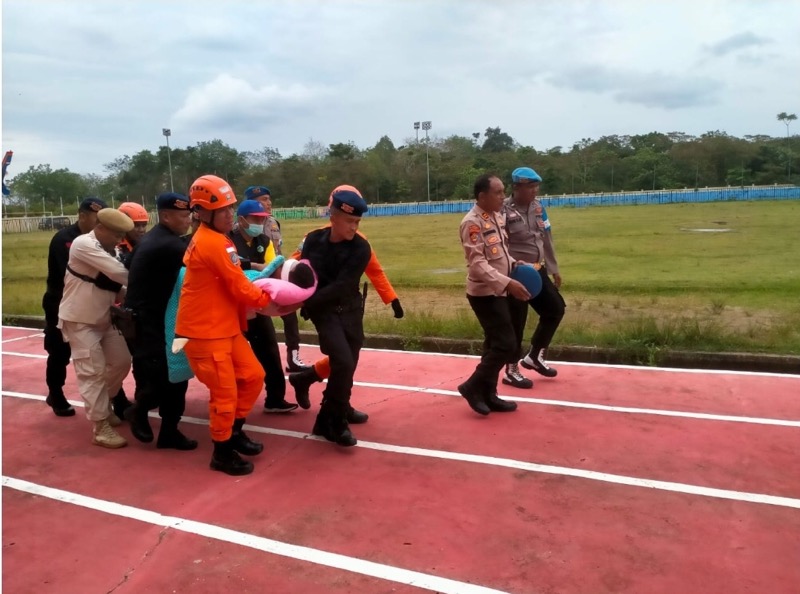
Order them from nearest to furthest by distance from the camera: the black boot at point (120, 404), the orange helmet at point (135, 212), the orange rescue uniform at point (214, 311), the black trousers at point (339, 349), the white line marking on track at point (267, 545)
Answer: the white line marking on track at point (267, 545) < the orange rescue uniform at point (214, 311) < the black trousers at point (339, 349) < the orange helmet at point (135, 212) < the black boot at point (120, 404)

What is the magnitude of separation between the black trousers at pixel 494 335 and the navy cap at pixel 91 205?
319 cm

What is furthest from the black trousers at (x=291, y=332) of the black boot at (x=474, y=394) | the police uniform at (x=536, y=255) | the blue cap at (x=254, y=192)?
the police uniform at (x=536, y=255)

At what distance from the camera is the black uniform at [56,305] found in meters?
5.72

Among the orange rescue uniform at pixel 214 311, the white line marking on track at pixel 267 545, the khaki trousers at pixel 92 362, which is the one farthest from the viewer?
the khaki trousers at pixel 92 362

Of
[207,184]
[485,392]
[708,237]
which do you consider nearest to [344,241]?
[207,184]

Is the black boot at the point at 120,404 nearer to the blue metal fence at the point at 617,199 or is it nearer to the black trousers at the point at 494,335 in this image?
the black trousers at the point at 494,335

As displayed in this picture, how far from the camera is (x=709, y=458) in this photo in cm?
453

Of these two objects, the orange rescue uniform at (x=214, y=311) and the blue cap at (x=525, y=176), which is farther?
the blue cap at (x=525, y=176)

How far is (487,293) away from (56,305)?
3698 millimetres

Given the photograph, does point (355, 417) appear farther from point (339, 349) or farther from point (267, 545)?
point (267, 545)

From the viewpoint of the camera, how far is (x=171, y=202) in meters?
4.69

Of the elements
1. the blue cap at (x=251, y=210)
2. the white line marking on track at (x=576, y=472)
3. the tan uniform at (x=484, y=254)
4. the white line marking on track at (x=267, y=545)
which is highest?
the blue cap at (x=251, y=210)

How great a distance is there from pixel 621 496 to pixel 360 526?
1.58 m

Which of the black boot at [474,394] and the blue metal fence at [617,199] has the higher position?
the blue metal fence at [617,199]
